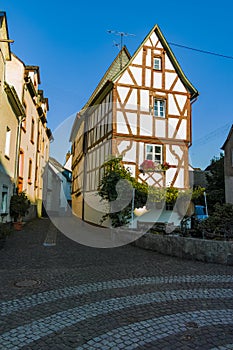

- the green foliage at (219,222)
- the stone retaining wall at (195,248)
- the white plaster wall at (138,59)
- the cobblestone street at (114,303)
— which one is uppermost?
the white plaster wall at (138,59)

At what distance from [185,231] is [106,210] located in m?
6.07

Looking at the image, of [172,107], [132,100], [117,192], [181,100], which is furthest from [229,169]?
[117,192]

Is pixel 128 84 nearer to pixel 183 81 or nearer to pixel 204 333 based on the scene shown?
pixel 183 81

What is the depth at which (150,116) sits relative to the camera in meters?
16.2

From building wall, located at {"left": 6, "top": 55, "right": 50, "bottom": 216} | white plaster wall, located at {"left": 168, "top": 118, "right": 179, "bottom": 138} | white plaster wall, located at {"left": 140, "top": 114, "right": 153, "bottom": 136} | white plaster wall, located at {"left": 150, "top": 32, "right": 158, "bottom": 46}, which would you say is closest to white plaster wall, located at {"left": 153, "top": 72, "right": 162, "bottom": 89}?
white plaster wall, located at {"left": 150, "top": 32, "right": 158, "bottom": 46}

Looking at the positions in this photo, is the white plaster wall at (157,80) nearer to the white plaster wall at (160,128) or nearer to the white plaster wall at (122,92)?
the white plaster wall at (122,92)

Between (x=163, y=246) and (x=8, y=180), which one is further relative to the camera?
(x=8, y=180)

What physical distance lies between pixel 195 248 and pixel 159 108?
33.9 feet

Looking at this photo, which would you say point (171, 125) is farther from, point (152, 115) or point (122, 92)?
point (122, 92)

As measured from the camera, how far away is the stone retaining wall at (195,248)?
7.47 m

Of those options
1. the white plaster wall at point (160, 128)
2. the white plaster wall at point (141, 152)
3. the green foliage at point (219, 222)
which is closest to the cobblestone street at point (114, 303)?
the green foliage at point (219, 222)

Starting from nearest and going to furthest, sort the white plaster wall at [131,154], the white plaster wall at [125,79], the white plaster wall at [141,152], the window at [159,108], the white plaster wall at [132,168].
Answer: the white plaster wall at [132,168]
the white plaster wall at [131,154]
the white plaster wall at [141,152]
the white plaster wall at [125,79]
the window at [159,108]

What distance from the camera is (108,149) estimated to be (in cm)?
1603

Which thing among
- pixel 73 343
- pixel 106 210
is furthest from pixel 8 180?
pixel 73 343
